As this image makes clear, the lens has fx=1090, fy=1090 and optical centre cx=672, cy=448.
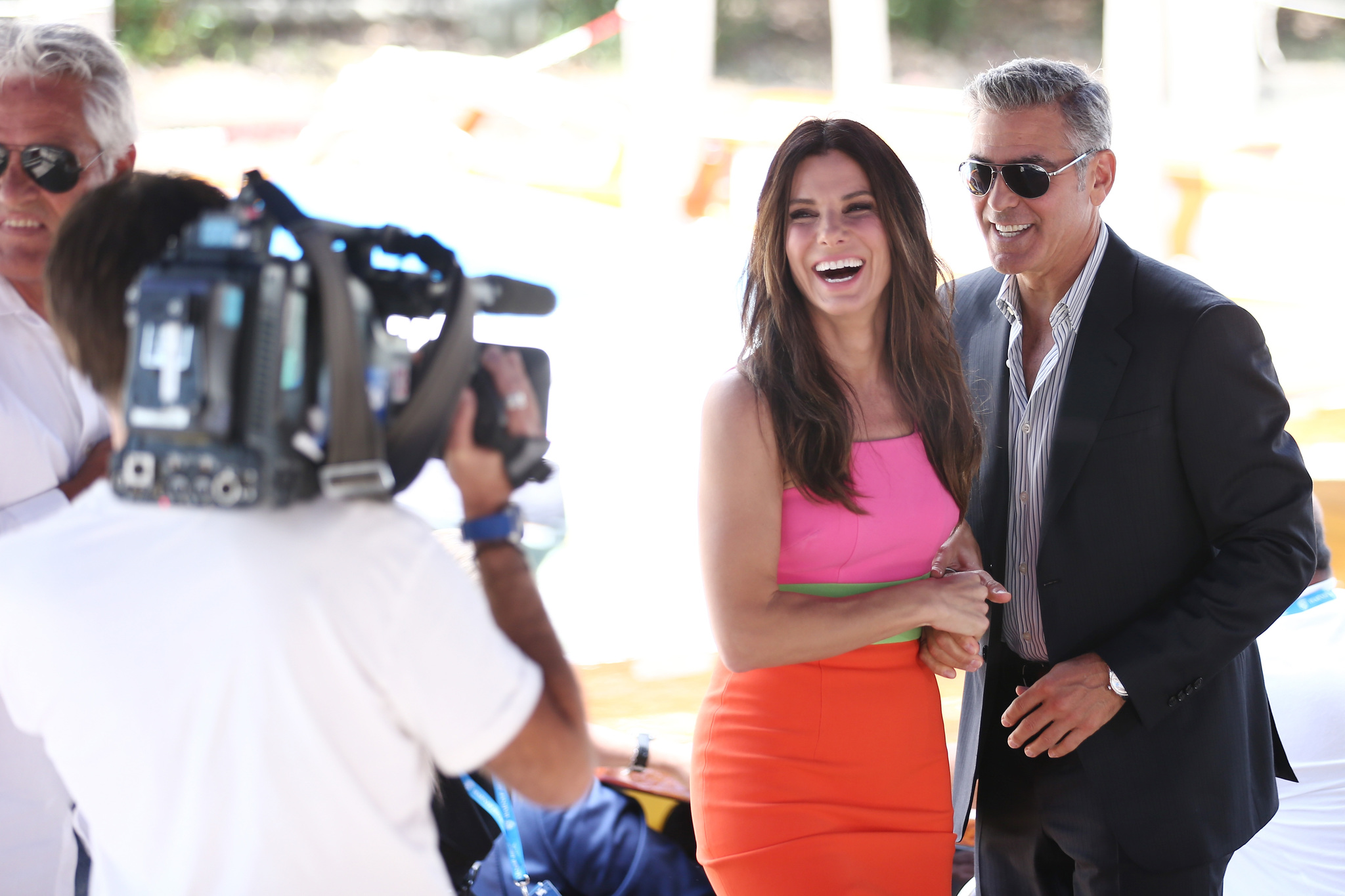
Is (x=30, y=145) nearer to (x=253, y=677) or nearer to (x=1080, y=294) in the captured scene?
(x=253, y=677)

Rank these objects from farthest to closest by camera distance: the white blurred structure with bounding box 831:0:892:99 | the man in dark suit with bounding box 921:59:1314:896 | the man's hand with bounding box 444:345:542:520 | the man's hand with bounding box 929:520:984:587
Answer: the white blurred structure with bounding box 831:0:892:99 < the man's hand with bounding box 929:520:984:587 < the man in dark suit with bounding box 921:59:1314:896 < the man's hand with bounding box 444:345:542:520

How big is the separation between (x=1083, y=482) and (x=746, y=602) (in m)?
0.61

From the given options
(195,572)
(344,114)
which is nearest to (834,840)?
(195,572)

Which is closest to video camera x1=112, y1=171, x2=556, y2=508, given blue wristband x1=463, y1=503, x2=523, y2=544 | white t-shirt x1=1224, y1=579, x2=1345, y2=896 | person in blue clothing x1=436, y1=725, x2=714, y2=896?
blue wristband x1=463, y1=503, x2=523, y2=544

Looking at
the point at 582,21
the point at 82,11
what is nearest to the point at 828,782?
the point at 82,11

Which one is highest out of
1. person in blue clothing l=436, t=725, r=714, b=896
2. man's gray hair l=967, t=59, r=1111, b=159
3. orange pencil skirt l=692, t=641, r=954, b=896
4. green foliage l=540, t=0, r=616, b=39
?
green foliage l=540, t=0, r=616, b=39

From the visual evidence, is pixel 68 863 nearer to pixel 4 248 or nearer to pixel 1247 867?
pixel 4 248

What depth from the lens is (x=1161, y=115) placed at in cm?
605

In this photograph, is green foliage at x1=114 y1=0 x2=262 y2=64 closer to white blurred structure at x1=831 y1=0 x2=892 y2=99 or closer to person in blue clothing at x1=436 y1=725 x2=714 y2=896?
white blurred structure at x1=831 y1=0 x2=892 y2=99

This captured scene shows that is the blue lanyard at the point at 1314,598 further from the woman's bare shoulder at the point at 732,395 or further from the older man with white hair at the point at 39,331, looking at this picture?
the older man with white hair at the point at 39,331

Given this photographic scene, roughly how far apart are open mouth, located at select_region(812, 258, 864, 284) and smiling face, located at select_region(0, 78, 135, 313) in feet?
3.61

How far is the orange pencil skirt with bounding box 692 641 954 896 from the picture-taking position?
5.11ft

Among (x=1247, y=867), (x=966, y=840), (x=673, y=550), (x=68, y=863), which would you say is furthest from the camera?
(x=673, y=550)

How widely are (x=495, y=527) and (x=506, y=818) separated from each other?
1.32 metres
